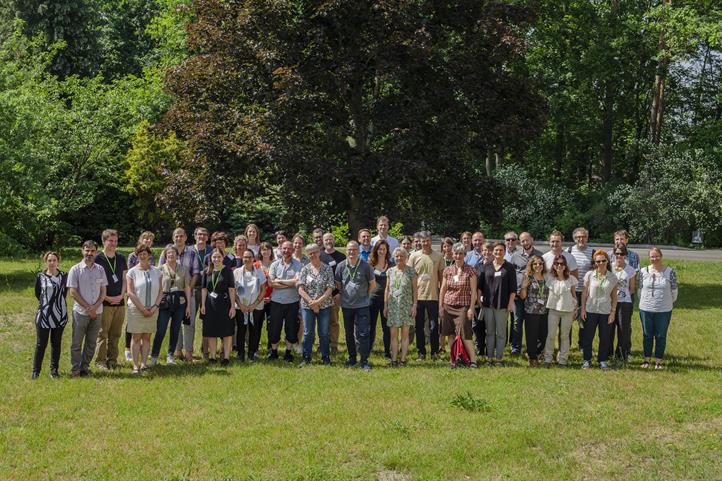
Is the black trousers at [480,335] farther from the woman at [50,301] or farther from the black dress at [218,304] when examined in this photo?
the woman at [50,301]

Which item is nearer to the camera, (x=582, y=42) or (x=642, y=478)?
(x=642, y=478)

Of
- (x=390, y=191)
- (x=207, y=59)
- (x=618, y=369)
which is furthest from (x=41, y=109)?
(x=618, y=369)

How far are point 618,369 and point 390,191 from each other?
302 inches

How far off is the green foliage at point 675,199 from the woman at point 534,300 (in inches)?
1002

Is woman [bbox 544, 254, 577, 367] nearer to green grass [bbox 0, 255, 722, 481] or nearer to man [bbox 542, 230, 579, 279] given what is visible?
man [bbox 542, 230, 579, 279]

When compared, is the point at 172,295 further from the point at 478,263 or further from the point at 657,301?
the point at 657,301

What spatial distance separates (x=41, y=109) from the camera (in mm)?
23219

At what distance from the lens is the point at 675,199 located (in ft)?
111

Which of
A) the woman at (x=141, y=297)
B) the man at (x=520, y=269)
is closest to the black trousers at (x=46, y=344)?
the woman at (x=141, y=297)

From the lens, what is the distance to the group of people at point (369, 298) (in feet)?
33.8

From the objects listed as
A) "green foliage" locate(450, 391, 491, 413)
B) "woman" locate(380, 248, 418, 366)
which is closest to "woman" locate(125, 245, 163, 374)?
"woman" locate(380, 248, 418, 366)

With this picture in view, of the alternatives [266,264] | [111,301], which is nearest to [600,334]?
[266,264]

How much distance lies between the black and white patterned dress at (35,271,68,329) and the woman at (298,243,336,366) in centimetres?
313

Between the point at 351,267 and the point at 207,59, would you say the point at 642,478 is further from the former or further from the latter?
the point at 207,59
